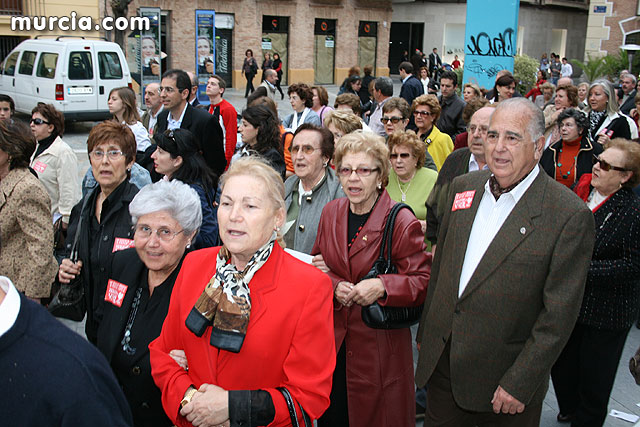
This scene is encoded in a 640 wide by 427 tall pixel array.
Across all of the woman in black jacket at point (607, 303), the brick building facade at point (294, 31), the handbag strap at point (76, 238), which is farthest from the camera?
the brick building facade at point (294, 31)

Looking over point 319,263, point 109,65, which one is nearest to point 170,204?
point 319,263

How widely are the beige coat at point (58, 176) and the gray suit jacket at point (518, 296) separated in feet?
13.1

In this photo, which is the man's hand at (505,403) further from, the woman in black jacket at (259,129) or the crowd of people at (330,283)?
the woman in black jacket at (259,129)

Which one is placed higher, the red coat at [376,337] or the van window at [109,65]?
the van window at [109,65]

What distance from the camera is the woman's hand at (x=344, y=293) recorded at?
310 cm

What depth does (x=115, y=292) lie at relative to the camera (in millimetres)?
3084

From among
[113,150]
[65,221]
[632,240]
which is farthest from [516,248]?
[65,221]

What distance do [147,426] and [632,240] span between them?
2907 millimetres

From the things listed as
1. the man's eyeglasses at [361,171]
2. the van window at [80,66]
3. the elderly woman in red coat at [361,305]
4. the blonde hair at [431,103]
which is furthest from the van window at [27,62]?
the elderly woman in red coat at [361,305]

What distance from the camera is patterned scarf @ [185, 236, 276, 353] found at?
7.40 ft

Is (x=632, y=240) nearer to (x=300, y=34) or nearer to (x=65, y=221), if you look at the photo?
(x=65, y=221)

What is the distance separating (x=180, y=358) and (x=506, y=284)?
1433mm

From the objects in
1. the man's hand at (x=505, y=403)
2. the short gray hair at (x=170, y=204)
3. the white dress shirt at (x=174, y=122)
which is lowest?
the man's hand at (x=505, y=403)

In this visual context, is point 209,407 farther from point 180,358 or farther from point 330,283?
point 330,283
